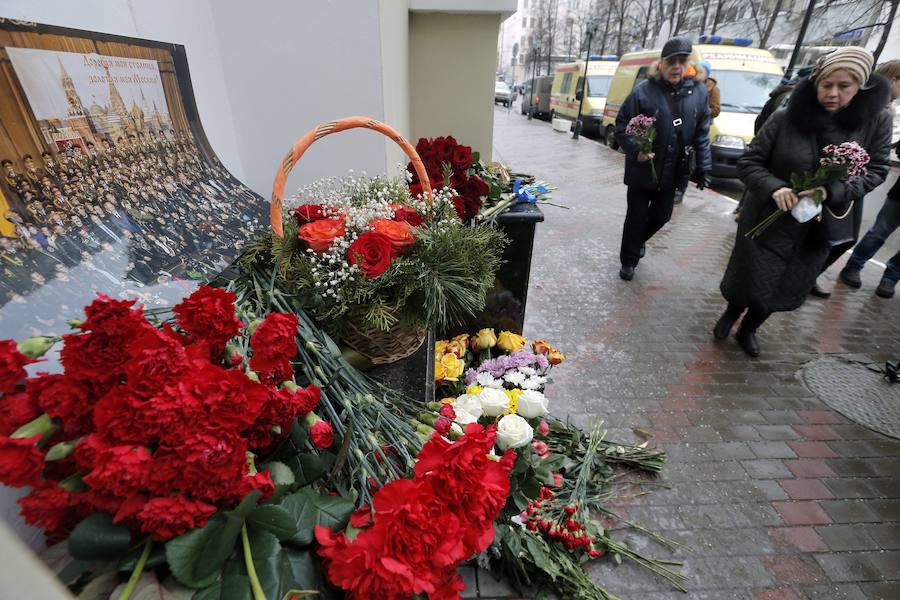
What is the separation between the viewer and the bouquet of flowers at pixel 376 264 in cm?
125

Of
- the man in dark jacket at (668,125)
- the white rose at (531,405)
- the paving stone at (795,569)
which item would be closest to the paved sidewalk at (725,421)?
the paving stone at (795,569)

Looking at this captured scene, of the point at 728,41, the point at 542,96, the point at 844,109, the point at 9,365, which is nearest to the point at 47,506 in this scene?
the point at 9,365

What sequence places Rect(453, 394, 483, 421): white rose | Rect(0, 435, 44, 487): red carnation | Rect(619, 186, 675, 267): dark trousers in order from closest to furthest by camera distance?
Rect(0, 435, 44, 487): red carnation < Rect(453, 394, 483, 421): white rose < Rect(619, 186, 675, 267): dark trousers

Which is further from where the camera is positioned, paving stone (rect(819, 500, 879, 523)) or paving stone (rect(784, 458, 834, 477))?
paving stone (rect(784, 458, 834, 477))

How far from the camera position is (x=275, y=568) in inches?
25.7

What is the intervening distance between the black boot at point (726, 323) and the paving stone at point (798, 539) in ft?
5.91

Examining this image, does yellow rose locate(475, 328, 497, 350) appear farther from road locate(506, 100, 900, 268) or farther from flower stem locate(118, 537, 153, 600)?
road locate(506, 100, 900, 268)

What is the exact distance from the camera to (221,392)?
2.07ft

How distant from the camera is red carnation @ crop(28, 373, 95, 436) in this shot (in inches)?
23.5

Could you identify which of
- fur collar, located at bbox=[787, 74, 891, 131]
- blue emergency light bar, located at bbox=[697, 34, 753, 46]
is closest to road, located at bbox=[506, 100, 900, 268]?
fur collar, located at bbox=[787, 74, 891, 131]

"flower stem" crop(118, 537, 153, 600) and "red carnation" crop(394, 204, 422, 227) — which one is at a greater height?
"red carnation" crop(394, 204, 422, 227)

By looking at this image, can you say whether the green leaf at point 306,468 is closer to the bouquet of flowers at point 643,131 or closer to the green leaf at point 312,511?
the green leaf at point 312,511

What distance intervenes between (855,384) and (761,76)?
8176 mm

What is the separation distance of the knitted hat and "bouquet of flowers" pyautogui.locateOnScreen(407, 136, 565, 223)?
1.79 metres
